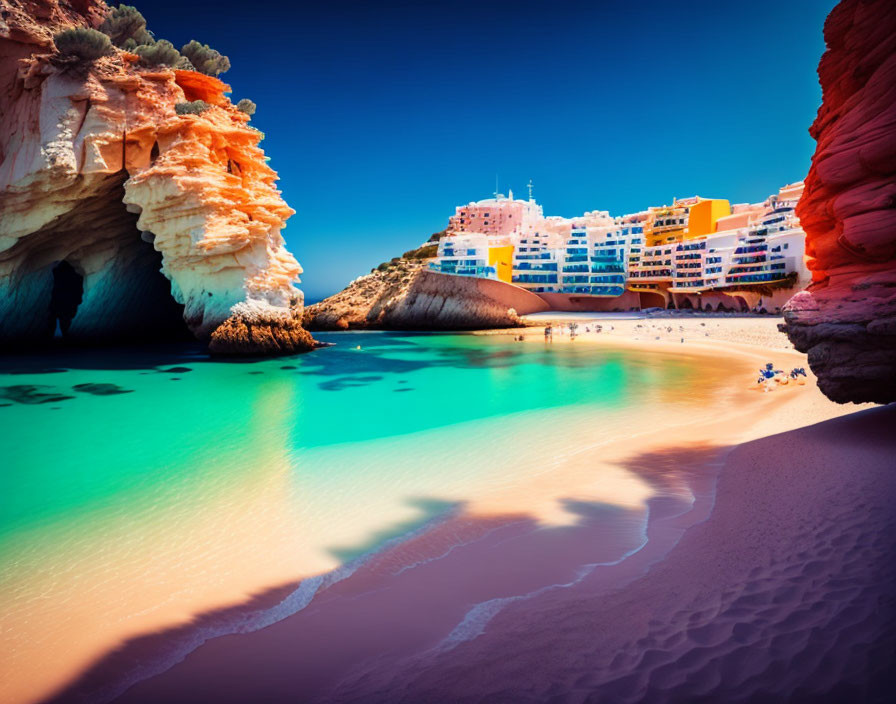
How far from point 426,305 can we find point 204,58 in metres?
26.0

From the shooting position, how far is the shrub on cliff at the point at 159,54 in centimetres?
2366

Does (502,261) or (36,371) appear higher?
(502,261)

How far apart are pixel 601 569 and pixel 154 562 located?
4757 mm

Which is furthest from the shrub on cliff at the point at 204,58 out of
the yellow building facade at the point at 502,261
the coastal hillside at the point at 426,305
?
the yellow building facade at the point at 502,261

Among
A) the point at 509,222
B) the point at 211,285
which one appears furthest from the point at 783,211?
the point at 211,285

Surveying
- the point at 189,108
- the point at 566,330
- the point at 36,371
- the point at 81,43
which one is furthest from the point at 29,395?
the point at 566,330

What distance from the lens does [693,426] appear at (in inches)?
392

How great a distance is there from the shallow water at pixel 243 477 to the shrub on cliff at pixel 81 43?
14596mm

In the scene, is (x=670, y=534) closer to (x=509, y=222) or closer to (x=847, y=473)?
(x=847, y=473)

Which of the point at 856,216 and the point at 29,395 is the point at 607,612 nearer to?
the point at 856,216

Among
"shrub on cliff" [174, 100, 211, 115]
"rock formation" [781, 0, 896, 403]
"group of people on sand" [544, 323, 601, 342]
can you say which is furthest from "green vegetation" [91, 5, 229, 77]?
"rock formation" [781, 0, 896, 403]

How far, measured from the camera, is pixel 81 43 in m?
20.9

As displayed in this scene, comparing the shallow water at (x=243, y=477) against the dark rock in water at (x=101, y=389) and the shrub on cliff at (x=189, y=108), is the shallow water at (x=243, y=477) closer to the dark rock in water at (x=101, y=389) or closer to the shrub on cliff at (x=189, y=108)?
the dark rock in water at (x=101, y=389)

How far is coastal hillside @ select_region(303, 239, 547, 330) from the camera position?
1828 inches
